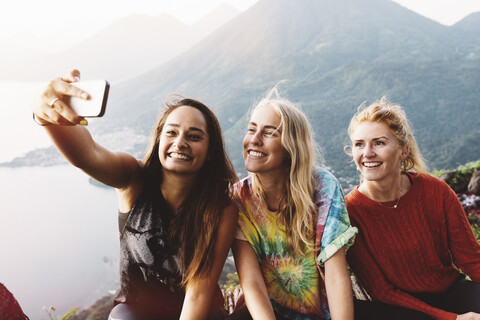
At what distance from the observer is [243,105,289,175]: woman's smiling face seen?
2.01m

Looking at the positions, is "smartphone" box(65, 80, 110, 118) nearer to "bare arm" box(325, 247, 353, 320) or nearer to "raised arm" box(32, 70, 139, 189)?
"raised arm" box(32, 70, 139, 189)

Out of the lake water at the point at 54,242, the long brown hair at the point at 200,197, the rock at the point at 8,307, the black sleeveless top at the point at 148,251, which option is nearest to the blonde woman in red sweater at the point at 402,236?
the long brown hair at the point at 200,197

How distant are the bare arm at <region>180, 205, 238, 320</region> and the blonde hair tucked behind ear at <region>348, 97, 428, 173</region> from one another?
1111 mm

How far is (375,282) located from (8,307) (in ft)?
7.00

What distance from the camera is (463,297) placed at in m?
2.08

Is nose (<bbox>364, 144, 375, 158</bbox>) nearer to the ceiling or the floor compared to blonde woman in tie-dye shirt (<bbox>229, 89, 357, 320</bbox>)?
nearer to the ceiling

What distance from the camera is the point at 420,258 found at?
2.11m

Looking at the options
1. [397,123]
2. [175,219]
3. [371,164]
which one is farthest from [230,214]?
[397,123]

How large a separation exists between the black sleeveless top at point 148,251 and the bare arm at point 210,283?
0.16 metres

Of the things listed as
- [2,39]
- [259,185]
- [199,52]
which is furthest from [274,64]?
[259,185]

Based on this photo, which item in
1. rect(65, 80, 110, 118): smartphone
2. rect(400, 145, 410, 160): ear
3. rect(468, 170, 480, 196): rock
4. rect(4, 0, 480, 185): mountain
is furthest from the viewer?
rect(4, 0, 480, 185): mountain

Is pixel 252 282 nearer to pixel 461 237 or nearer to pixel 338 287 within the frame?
pixel 338 287

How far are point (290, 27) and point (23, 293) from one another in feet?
320

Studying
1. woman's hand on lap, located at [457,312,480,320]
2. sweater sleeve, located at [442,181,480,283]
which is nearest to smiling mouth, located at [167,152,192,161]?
sweater sleeve, located at [442,181,480,283]
